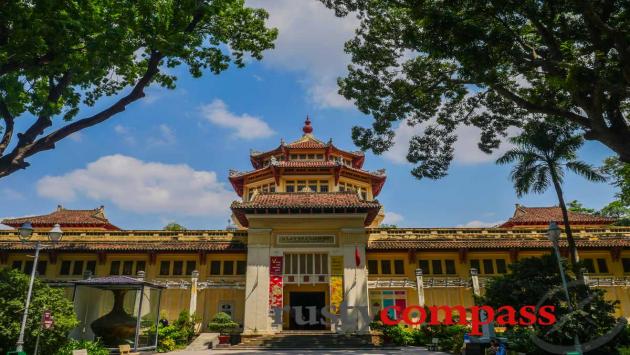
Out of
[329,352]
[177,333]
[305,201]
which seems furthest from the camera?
[305,201]

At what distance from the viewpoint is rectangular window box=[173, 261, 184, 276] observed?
2486 cm

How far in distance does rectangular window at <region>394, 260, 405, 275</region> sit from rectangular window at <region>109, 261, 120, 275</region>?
696 inches

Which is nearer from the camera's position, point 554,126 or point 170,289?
point 554,126

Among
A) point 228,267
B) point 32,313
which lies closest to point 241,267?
point 228,267

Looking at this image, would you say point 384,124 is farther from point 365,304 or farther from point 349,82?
point 365,304

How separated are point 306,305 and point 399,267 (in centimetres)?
640

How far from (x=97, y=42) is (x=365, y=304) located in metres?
17.8

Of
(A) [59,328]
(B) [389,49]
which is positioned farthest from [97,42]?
(B) [389,49]

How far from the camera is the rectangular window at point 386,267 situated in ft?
80.4

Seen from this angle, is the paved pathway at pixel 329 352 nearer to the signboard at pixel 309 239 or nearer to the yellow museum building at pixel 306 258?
the yellow museum building at pixel 306 258

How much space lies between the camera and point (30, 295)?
1140 cm

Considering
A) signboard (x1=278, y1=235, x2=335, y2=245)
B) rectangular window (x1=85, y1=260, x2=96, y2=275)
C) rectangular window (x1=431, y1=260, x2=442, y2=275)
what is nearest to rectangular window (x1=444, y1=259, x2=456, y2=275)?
rectangular window (x1=431, y1=260, x2=442, y2=275)

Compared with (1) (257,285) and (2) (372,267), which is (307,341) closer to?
(1) (257,285)

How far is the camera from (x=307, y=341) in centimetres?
1992
